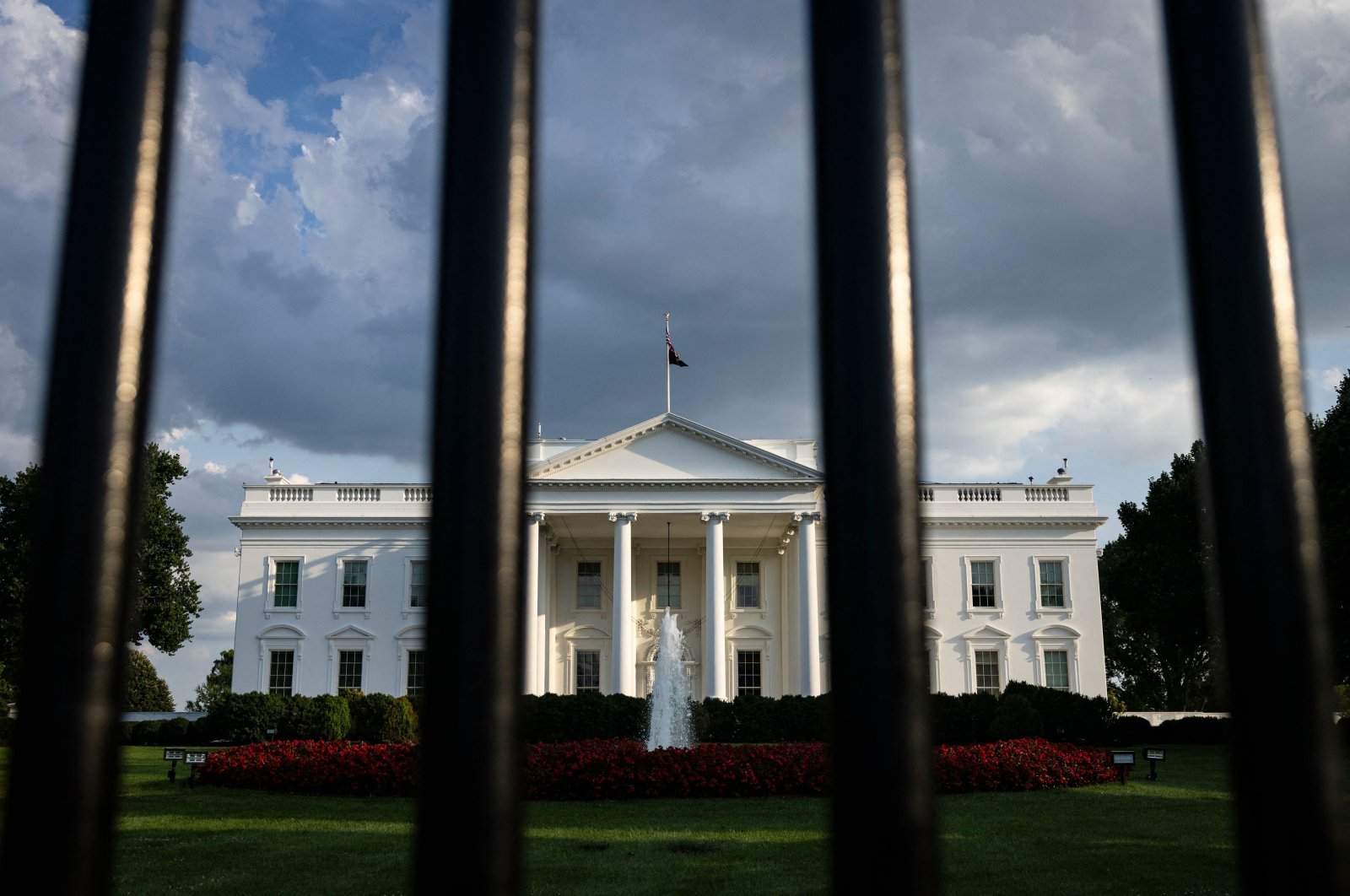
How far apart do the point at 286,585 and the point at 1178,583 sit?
1423 inches

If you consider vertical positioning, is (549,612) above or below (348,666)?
above

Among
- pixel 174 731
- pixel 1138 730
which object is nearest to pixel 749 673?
pixel 1138 730

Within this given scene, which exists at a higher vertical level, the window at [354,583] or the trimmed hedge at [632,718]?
the window at [354,583]

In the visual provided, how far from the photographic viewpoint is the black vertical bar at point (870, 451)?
1.00 meters

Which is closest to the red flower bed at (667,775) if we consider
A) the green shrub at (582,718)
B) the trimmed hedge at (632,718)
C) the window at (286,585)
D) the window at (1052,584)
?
the trimmed hedge at (632,718)

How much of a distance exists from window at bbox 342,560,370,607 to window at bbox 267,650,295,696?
293cm

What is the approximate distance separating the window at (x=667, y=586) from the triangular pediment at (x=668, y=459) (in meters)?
5.63

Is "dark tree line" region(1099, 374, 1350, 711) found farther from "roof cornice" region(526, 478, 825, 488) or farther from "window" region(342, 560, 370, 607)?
"window" region(342, 560, 370, 607)

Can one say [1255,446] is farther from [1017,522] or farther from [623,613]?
[1017,522]

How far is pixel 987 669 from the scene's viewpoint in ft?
134

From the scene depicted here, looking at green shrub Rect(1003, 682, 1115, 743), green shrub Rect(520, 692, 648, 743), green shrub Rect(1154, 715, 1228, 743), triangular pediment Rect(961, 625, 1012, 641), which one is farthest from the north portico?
green shrub Rect(1154, 715, 1228, 743)

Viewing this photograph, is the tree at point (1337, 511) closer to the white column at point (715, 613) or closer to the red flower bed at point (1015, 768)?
the red flower bed at point (1015, 768)

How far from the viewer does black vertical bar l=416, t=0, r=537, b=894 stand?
1010mm

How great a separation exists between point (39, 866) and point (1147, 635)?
58909 millimetres
